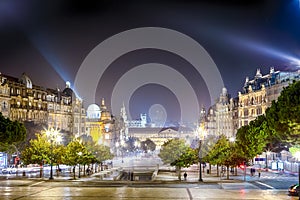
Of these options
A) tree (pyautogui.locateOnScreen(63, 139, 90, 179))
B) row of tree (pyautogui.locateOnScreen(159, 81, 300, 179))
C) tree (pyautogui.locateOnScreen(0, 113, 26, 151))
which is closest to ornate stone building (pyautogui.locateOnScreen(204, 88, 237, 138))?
row of tree (pyautogui.locateOnScreen(159, 81, 300, 179))

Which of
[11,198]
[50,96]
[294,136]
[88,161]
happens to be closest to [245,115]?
[50,96]

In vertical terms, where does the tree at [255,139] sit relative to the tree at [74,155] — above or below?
above

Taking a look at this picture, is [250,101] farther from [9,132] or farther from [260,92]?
[9,132]

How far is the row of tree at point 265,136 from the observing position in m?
36.7

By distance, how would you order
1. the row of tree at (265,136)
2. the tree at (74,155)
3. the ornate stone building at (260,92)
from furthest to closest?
the ornate stone building at (260,92) → the tree at (74,155) → the row of tree at (265,136)

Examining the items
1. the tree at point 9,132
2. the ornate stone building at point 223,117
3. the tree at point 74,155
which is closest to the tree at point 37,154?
the tree at point 74,155

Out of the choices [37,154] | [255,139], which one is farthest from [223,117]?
[255,139]

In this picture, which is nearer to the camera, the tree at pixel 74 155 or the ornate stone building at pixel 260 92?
the tree at pixel 74 155

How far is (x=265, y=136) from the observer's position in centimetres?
4897

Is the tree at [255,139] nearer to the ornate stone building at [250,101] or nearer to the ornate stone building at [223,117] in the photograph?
the ornate stone building at [250,101]

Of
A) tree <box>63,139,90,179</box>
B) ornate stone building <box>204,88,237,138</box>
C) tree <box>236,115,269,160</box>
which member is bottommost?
tree <box>63,139,90,179</box>

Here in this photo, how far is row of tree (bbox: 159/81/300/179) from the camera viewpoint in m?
36.7

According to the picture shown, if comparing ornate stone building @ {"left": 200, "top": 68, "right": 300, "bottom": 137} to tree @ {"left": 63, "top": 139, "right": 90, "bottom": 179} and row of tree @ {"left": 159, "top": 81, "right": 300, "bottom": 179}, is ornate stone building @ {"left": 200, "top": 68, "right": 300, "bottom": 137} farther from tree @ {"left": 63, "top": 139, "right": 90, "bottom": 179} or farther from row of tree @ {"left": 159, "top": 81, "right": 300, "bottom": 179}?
tree @ {"left": 63, "top": 139, "right": 90, "bottom": 179}

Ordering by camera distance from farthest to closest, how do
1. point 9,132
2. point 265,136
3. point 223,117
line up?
point 223,117, point 265,136, point 9,132
